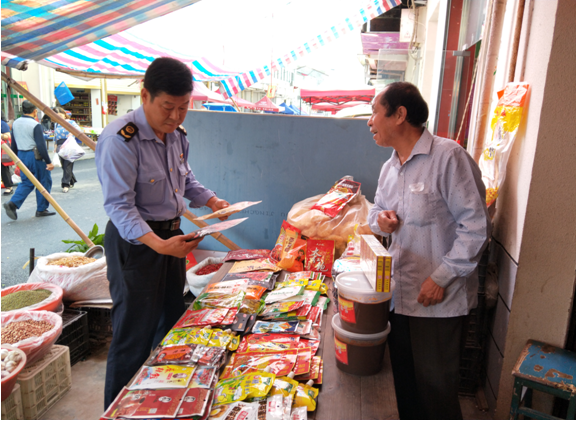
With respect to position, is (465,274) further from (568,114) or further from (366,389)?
(568,114)

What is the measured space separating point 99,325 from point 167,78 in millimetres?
2402

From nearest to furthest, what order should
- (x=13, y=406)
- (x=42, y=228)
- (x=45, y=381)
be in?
(x=13, y=406)
(x=45, y=381)
(x=42, y=228)

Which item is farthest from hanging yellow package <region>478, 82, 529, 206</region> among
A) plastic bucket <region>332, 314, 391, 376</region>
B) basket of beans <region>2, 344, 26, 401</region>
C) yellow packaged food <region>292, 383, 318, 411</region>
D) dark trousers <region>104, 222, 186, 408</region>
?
basket of beans <region>2, 344, 26, 401</region>

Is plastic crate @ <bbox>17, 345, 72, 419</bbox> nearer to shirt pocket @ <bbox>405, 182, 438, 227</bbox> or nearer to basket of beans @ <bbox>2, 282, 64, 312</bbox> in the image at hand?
basket of beans @ <bbox>2, 282, 64, 312</bbox>

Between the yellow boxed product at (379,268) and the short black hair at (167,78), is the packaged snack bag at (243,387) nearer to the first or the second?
the yellow boxed product at (379,268)

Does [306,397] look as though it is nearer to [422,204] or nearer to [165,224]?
[422,204]

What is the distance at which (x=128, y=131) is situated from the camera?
2045 mm

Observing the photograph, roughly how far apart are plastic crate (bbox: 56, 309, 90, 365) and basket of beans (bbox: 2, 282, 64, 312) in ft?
0.51

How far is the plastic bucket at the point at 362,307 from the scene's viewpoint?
1.76 meters

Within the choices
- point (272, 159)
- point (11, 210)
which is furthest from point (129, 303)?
point (11, 210)

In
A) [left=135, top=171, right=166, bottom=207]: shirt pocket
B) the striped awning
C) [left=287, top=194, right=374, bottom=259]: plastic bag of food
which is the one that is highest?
the striped awning

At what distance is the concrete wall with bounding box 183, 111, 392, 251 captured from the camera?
3941 millimetres

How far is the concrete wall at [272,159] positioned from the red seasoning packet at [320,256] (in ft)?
3.26

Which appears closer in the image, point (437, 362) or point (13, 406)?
point (437, 362)
